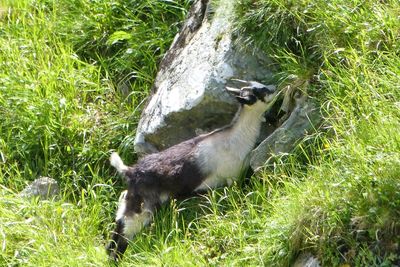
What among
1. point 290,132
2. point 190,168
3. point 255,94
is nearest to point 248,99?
point 255,94

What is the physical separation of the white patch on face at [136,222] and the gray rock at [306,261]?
1.73 m

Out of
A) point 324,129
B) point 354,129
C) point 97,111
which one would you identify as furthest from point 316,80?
point 97,111

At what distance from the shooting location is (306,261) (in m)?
6.74

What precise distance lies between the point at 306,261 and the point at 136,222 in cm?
189

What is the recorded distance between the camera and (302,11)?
27.9ft

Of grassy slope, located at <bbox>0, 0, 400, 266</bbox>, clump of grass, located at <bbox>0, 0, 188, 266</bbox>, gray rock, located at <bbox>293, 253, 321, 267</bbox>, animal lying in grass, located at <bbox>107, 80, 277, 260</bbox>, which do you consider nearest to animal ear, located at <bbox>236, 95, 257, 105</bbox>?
animal lying in grass, located at <bbox>107, 80, 277, 260</bbox>

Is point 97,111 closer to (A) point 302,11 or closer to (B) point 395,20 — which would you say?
(A) point 302,11

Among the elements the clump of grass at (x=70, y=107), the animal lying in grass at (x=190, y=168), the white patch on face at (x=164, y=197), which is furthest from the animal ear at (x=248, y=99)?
the clump of grass at (x=70, y=107)

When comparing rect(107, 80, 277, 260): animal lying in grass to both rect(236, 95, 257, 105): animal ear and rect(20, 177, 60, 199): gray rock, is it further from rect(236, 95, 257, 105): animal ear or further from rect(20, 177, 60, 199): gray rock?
rect(20, 177, 60, 199): gray rock

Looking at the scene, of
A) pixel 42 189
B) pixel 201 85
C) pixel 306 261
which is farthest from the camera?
pixel 42 189

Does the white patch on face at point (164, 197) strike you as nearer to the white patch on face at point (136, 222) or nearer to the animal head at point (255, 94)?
the white patch on face at point (136, 222)

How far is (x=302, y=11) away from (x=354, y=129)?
1.65m

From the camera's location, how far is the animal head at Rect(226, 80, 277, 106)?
830 cm

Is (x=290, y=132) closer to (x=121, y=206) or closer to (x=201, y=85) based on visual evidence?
(x=201, y=85)
